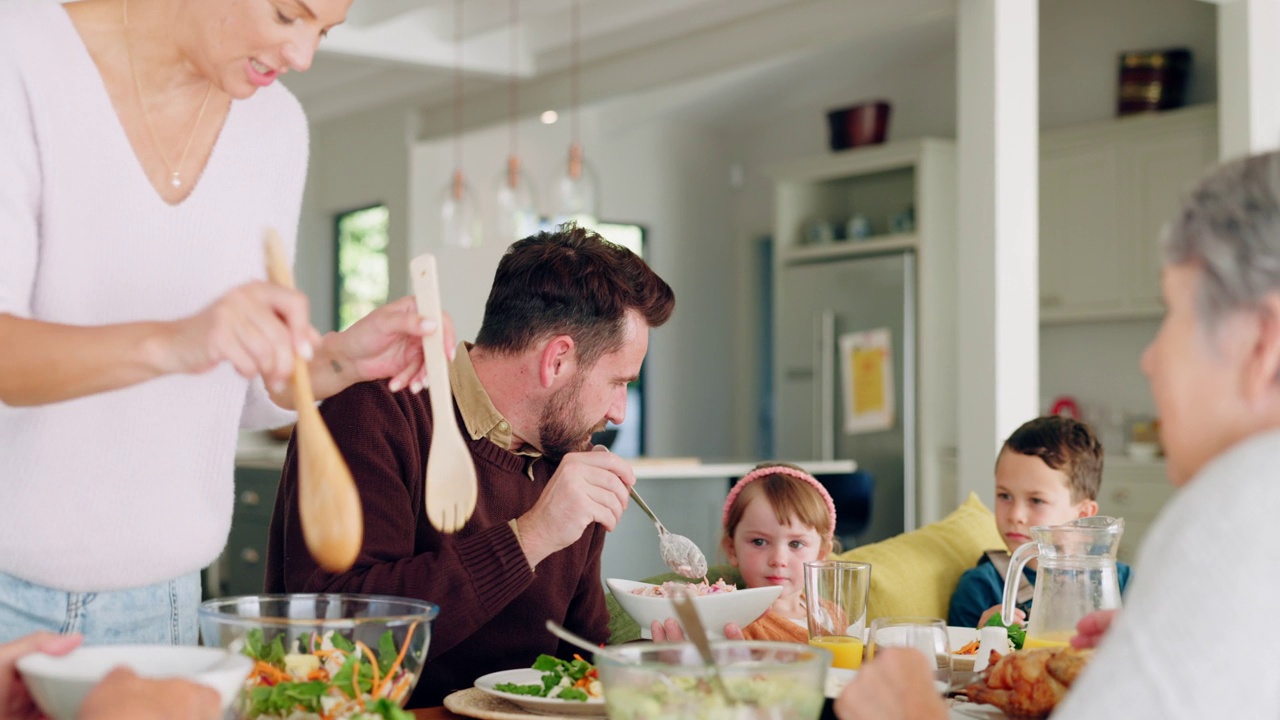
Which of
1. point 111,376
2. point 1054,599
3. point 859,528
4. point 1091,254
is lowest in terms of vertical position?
point 859,528

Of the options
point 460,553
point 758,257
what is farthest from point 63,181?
point 758,257

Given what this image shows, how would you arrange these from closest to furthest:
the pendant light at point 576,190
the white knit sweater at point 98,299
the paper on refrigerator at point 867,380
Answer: the white knit sweater at point 98,299, the pendant light at point 576,190, the paper on refrigerator at point 867,380

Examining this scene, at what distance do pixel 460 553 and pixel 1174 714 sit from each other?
96 cm

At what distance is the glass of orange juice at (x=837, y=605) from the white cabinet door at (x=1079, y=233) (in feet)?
16.2

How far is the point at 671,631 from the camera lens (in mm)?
1668

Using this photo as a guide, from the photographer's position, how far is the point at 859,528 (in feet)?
18.6

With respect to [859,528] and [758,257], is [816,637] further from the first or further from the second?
[758,257]

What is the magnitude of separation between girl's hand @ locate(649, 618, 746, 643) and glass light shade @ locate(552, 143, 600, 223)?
3.52m

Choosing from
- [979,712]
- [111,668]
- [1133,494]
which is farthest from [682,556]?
[1133,494]

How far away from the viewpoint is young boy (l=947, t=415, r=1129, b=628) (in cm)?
288

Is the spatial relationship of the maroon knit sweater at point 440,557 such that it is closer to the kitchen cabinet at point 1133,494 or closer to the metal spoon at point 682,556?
the metal spoon at point 682,556

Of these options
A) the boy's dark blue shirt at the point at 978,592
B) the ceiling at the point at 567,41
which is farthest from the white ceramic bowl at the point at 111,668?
the ceiling at the point at 567,41

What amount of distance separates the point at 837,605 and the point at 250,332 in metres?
0.89

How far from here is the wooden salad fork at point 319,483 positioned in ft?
3.61
